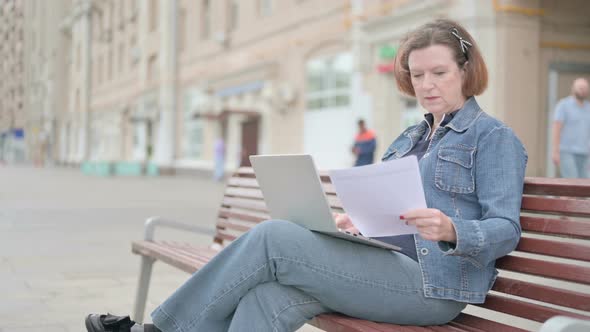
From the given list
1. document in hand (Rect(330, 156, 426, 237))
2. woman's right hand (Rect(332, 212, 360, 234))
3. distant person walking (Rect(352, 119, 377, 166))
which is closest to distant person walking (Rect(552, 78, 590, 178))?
distant person walking (Rect(352, 119, 377, 166))

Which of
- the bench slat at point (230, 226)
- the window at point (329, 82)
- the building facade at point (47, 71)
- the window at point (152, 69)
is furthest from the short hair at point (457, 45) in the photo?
the building facade at point (47, 71)

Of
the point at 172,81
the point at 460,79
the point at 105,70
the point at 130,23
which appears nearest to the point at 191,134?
the point at 172,81

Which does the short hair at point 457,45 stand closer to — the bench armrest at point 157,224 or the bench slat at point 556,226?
the bench slat at point 556,226

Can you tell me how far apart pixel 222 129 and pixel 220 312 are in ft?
81.3

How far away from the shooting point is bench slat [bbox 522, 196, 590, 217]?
87.5 inches

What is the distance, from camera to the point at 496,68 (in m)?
13.6

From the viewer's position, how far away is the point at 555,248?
7.45 ft

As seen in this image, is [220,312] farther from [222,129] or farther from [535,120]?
[222,129]

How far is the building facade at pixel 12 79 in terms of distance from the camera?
7506cm

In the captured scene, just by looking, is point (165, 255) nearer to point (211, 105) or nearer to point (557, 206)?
point (557, 206)

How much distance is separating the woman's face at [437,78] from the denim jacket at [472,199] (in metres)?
0.06

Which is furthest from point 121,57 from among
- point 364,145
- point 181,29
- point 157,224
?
point 157,224

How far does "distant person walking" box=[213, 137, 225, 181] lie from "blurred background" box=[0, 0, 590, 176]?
0.69 metres

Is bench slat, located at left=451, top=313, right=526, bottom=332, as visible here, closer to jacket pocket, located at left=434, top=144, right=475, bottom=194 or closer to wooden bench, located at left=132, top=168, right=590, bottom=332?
wooden bench, located at left=132, top=168, right=590, bottom=332
